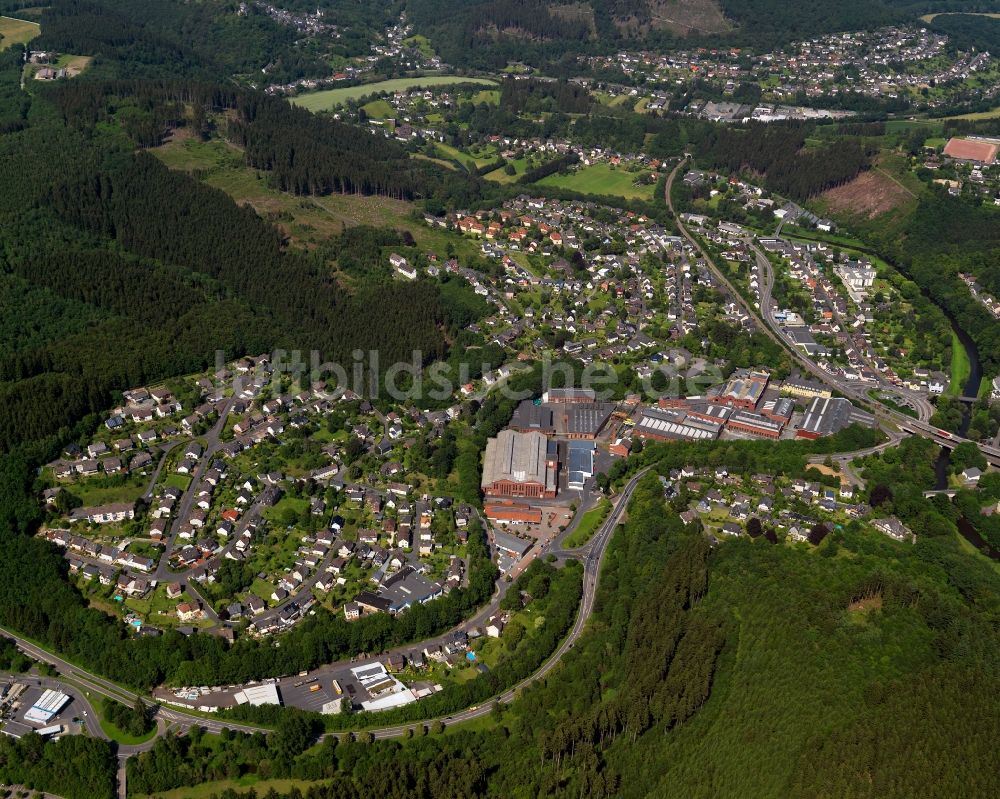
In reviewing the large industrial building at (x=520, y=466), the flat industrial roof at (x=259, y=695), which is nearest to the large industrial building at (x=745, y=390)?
the large industrial building at (x=520, y=466)

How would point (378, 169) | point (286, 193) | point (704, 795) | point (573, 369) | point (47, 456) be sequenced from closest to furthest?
point (704, 795) < point (47, 456) < point (573, 369) < point (286, 193) < point (378, 169)

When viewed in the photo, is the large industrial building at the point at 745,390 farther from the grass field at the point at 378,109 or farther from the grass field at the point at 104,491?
the grass field at the point at 378,109

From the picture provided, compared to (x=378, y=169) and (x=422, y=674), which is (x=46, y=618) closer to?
(x=422, y=674)

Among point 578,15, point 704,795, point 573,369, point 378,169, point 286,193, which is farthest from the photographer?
point 578,15

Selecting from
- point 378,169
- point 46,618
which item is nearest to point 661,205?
point 378,169

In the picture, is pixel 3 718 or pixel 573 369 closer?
pixel 3 718

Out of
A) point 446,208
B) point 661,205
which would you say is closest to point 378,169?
point 446,208
